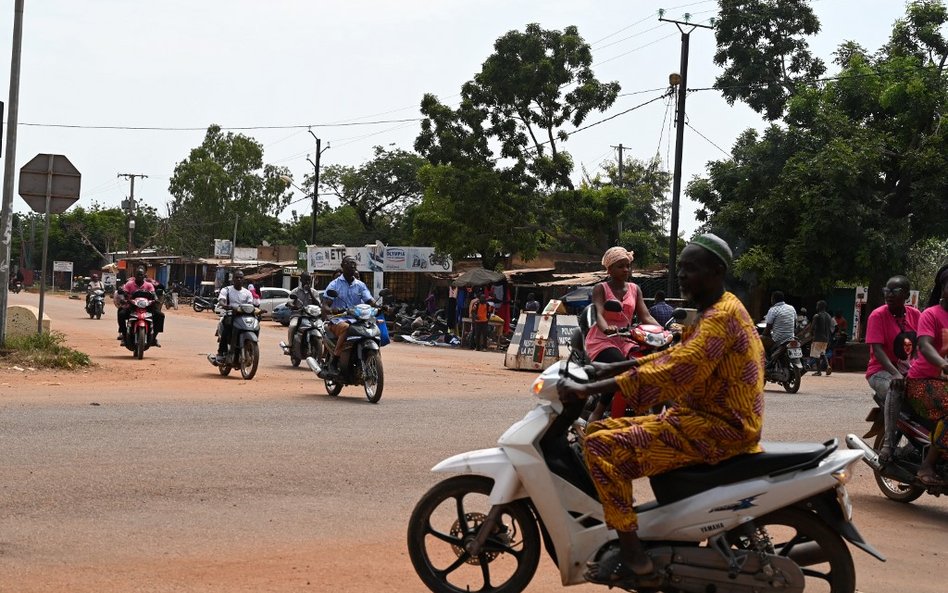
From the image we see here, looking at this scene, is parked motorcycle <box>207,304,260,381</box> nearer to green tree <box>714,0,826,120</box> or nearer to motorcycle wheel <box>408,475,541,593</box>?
motorcycle wheel <box>408,475,541,593</box>

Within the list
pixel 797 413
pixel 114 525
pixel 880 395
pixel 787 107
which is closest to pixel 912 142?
pixel 787 107

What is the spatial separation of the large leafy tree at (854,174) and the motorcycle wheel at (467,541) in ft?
86.3

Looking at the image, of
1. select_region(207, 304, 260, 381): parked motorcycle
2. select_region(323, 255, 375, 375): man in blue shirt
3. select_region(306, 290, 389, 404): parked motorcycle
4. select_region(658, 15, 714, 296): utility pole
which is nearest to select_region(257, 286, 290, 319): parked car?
select_region(658, 15, 714, 296): utility pole

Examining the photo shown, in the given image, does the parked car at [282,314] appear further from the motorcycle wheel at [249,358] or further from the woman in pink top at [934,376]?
the woman in pink top at [934,376]

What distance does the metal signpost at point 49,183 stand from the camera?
16.9 m

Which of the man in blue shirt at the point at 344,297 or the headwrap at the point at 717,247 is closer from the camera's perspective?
the headwrap at the point at 717,247

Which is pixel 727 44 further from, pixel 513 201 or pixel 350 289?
pixel 350 289

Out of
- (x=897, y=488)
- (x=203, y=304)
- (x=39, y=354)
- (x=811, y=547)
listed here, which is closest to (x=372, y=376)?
(x=39, y=354)

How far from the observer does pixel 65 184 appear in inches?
675

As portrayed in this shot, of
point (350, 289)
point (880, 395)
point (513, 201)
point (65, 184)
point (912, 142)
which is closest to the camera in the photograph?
point (880, 395)

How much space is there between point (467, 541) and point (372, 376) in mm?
8494

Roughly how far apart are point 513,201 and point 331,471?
102ft

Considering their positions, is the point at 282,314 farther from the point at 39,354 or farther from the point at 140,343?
the point at 39,354

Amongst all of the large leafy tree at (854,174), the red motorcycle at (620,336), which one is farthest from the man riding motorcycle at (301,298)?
the large leafy tree at (854,174)
